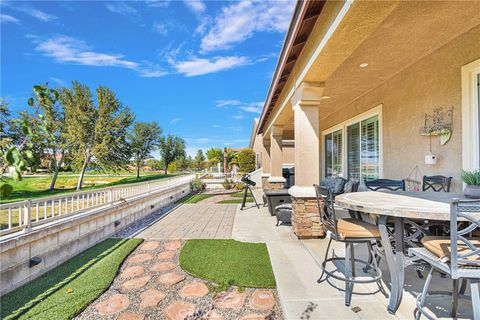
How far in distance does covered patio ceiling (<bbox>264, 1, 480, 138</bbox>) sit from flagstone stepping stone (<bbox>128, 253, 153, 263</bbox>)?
392 centimetres

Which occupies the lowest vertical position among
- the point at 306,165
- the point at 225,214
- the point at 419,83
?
the point at 225,214

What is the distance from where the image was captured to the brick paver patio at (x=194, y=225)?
5195 millimetres

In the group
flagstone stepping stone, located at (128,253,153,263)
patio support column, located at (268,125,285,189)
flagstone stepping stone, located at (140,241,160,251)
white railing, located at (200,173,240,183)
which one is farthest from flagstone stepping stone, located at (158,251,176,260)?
white railing, located at (200,173,240,183)

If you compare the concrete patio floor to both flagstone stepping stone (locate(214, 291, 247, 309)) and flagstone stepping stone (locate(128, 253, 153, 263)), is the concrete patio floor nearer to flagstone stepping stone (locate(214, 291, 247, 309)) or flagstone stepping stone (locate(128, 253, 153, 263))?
flagstone stepping stone (locate(214, 291, 247, 309))

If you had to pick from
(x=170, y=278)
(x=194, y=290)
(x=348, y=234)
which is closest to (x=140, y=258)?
(x=170, y=278)

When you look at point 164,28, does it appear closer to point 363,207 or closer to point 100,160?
point 363,207

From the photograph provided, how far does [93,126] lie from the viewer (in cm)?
1947

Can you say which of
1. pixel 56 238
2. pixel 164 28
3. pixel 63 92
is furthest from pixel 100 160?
pixel 56 238

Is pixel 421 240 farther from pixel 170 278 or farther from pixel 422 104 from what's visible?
pixel 422 104

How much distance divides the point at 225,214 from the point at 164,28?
7438 millimetres

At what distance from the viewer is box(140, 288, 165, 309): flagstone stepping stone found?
2.72 meters

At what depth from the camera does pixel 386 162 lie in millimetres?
5809

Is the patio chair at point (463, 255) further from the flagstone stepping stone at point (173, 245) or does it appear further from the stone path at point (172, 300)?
the flagstone stepping stone at point (173, 245)

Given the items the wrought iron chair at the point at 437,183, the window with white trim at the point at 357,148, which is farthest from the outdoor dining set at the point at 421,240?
the window with white trim at the point at 357,148
